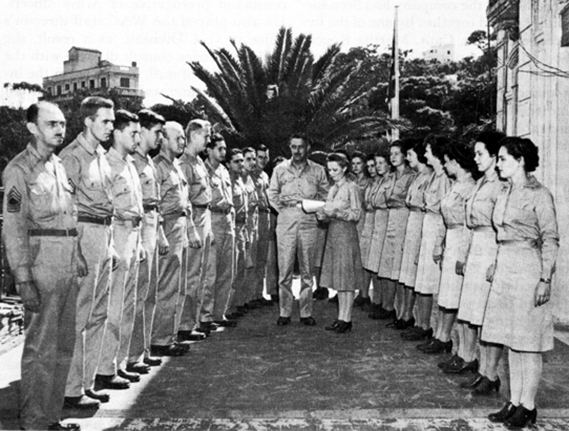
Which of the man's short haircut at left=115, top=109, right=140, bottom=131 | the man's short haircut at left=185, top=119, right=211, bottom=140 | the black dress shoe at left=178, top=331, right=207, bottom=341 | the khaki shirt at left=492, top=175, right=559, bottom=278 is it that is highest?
the man's short haircut at left=185, top=119, right=211, bottom=140

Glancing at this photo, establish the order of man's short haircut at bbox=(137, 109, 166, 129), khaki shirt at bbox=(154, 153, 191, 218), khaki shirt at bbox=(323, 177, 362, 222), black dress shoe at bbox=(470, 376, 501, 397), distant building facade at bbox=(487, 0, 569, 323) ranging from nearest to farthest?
black dress shoe at bbox=(470, 376, 501, 397)
man's short haircut at bbox=(137, 109, 166, 129)
khaki shirt at bbox=(154, 153, 191, 218)
khaki shirt at bbox=(323, 177, 362, 222)
distant building facade at bbox=(487, 0, 569, 323)

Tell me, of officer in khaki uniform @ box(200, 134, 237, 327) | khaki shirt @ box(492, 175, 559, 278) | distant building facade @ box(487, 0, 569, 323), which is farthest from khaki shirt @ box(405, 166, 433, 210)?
khaki shirt @ box(492, 175, 559, 278)

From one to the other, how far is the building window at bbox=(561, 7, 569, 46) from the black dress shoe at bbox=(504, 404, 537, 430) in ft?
17.1

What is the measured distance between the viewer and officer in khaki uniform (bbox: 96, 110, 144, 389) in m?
6.08

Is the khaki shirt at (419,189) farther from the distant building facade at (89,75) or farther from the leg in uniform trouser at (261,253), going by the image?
the distant building facade at (89,75)

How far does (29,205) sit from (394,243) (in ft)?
17.9

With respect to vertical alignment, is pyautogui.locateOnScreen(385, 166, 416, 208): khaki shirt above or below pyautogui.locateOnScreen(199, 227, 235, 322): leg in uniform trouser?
above

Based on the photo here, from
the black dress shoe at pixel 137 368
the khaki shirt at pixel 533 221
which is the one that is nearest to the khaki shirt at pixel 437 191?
the khaki shirt at pixel 533 221

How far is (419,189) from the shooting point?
843 centimetres

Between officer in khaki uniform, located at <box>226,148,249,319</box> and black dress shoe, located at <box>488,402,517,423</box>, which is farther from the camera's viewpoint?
officer in khaki uniform, located at <box>226,148,249,319</box>

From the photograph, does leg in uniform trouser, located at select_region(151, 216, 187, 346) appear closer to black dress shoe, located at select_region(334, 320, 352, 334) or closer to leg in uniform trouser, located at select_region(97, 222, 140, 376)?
leg in uniform trouser, located at select_region(97, 222, 140, 376)

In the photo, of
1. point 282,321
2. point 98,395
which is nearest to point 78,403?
point 98,395

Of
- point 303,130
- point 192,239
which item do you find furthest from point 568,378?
point 303,130

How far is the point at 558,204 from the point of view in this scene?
359 inches
